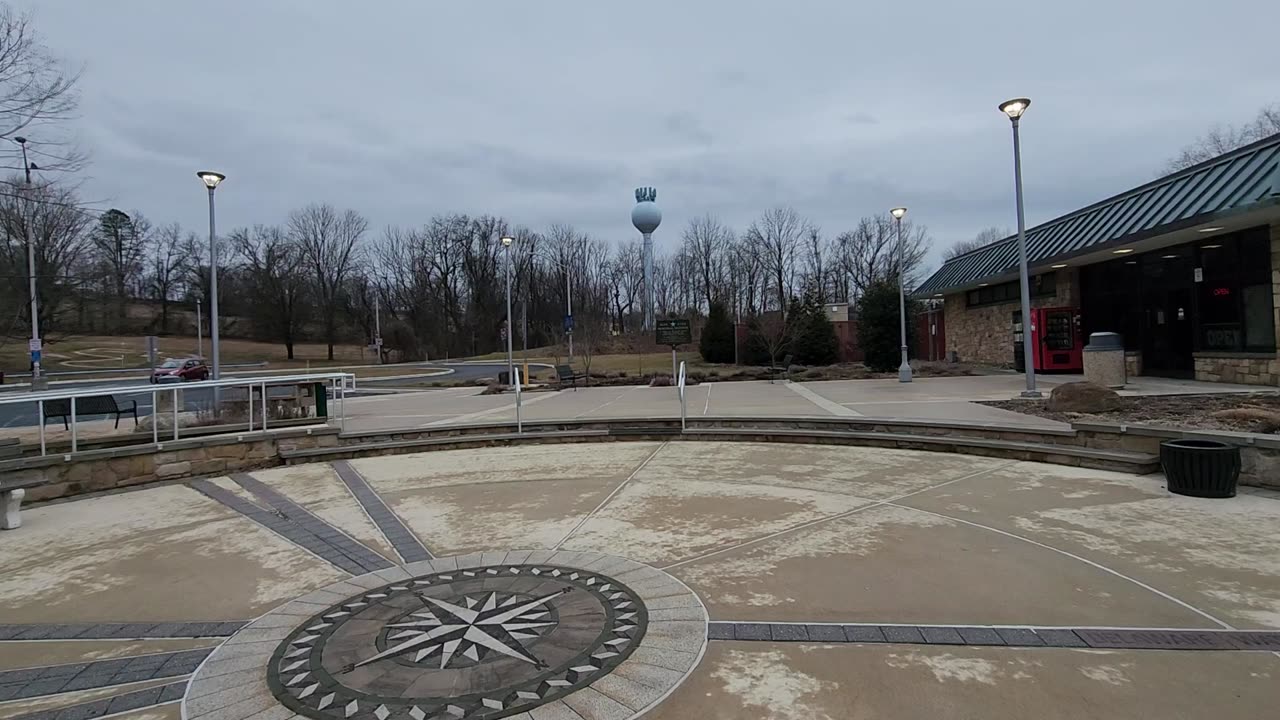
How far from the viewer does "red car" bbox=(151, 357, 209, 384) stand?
33125 mm

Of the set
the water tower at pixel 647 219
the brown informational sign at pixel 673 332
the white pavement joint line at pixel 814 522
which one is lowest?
the white pavement joint line at pixel 814 522

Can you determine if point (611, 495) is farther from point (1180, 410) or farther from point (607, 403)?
point (1180, 410)

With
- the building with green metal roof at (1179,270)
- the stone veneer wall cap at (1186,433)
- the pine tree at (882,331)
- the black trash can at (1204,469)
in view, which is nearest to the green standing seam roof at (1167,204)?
the building with green metal roof at (1179,270)

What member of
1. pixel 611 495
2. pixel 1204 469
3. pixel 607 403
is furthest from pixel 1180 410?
pixel 607 403

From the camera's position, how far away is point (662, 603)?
409 cm

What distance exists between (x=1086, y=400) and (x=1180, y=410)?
1336mm

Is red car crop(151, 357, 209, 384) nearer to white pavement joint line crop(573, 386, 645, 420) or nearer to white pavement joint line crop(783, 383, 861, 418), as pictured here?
white pavement joint line crop(573, 386, 645, 420)

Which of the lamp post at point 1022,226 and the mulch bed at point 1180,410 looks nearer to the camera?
the mulch bed at point 1180,410

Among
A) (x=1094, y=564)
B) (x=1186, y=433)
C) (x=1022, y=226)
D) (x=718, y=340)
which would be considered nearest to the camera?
(x=1094, y=564)

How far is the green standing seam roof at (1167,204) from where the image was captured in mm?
11781

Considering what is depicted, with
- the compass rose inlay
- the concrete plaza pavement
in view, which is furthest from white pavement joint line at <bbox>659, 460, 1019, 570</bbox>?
the concrete plaza pavement

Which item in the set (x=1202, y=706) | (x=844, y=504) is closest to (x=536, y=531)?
(x=844, y=504)

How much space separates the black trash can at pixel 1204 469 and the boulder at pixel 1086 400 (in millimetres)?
3848

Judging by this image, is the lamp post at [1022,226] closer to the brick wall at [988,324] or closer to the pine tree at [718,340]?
the brick wall at [988,324]
